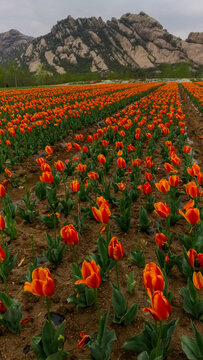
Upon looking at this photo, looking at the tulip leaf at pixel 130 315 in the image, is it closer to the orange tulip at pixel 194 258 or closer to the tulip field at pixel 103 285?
the tulip field at pixel 103 285

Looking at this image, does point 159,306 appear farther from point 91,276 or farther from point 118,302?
point 118,302

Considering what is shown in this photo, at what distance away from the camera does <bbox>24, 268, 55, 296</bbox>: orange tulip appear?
5.54 ft

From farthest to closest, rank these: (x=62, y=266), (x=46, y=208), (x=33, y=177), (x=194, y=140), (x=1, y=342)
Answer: (x=194, y=140), (x=33, y=177), (x=46, y=208), (x=62, y=266), (x=1, y=342)

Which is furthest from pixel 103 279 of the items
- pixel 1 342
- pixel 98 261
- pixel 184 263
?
pixel 1 342

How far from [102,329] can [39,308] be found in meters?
1.03

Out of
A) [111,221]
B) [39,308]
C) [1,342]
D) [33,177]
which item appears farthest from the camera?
[33,177]

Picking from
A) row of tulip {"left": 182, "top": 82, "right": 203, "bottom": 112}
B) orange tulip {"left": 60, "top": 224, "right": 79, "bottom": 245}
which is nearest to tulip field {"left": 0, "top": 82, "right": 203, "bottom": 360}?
orange tulip {"left": 60, "top": 224, "right": 79, "bottom": 245}

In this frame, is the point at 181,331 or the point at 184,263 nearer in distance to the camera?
the point at 181,331

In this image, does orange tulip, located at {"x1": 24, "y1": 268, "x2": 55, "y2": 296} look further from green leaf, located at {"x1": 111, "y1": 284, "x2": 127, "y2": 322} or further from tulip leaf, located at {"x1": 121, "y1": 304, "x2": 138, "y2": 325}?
tulip leaf, located at {"x1": 121, "y1": 304, "x2": 138, "y2": 325}

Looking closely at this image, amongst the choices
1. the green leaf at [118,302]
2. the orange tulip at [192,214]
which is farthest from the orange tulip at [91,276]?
the orange tulip at [192,214]

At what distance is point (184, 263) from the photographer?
9.40ft

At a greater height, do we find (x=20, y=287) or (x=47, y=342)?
(x=47, y=342)

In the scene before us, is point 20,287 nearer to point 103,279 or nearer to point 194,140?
point 103,279

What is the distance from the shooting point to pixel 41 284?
66.8 inches
